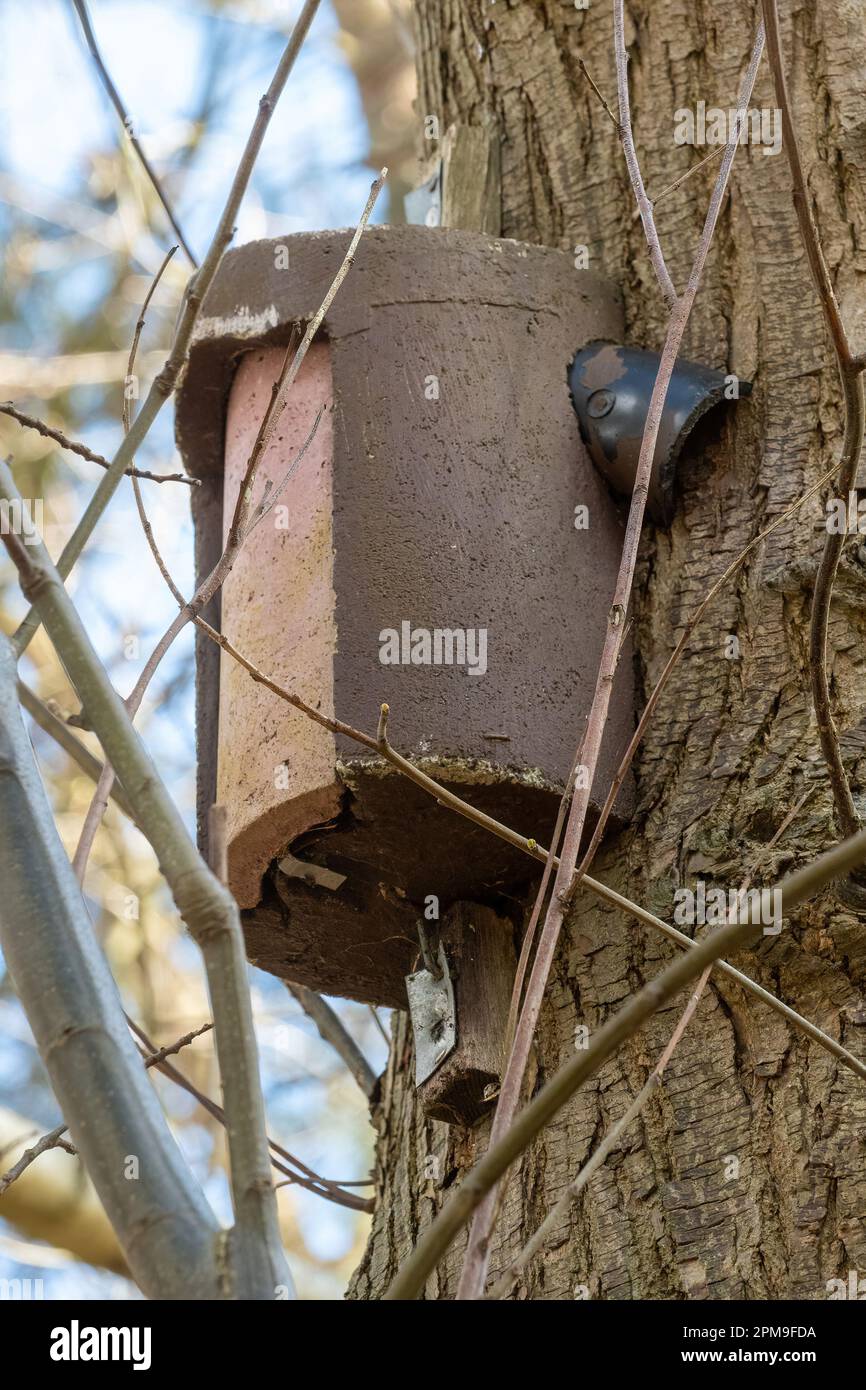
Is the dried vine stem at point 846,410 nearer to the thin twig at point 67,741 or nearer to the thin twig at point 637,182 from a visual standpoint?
the thin twig at point 637,182

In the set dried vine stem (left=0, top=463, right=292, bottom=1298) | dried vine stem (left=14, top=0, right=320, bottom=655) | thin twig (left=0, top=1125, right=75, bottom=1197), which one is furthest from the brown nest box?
dried vine stem (left=0, top=463, right=292, bottom=1298)

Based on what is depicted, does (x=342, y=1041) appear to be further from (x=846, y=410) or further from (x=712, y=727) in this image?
(x=846, y=410)

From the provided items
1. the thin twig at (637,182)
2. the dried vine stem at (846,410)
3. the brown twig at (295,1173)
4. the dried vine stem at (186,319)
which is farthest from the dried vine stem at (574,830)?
the brown twig at (295,1173)

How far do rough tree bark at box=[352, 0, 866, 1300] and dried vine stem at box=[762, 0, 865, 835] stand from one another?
14 centimetres

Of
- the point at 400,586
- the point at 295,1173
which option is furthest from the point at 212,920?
the point at 295,1173

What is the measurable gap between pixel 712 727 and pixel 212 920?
1.07 meters

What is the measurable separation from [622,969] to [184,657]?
3.83m

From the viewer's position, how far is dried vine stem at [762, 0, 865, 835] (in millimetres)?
1323

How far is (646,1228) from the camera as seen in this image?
5.55 ft

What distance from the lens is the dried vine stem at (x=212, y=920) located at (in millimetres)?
949

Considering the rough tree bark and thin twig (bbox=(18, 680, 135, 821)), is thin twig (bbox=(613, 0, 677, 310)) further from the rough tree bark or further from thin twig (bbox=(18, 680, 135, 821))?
thin twig (bbox=(18, 680, 135, 821))

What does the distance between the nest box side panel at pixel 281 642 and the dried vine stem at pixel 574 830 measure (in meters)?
0.57

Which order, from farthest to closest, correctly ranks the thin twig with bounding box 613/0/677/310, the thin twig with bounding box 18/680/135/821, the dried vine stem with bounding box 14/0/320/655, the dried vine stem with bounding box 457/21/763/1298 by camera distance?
the thin twig with bounding box 18/680/135/821
the thin twig with bounding box 613/0/677/310
the dried vine stem with bounding box 14/0/320/655
the dried vine stem with bounding box 457/21/763/1298
